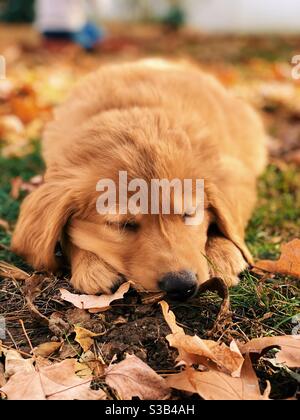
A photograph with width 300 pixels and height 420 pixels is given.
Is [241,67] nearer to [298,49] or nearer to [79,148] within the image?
[298,49]

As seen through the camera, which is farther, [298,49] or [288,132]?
[298,49]

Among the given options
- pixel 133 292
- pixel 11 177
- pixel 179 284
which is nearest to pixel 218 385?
pixel 179 284

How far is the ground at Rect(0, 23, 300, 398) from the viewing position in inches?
94.7

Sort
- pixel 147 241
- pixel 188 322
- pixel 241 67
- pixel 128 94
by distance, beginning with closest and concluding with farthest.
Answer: pixel 188 322, pixel 147 241, pixel 128 94, pixel 241 67

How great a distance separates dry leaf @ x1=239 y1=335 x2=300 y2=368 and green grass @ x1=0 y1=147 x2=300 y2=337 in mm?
155

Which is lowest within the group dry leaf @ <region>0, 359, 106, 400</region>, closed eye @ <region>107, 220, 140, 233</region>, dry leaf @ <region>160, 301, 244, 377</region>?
dry leaf @ <region>0, 359, 106, 400</region>

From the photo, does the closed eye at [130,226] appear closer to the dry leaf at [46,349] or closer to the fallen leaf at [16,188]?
the dry leaf at [46,349]

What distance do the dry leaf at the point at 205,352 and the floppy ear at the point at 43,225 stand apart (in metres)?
0.95

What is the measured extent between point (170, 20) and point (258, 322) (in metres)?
14.4

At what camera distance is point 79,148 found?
3.07 m

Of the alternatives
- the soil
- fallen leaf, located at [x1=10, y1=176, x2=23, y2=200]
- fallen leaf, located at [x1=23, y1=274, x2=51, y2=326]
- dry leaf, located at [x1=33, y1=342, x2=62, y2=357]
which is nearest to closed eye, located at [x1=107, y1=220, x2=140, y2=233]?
the soil

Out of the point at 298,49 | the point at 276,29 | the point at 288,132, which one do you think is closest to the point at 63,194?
the point at 288,132

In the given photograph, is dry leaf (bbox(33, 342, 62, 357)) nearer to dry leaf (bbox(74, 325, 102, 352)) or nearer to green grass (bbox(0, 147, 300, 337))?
dry leaf (bbox(74, 325, 102, 352))

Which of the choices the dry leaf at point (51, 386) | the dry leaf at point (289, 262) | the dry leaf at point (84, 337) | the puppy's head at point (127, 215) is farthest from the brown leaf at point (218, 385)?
the dry leaf at point (289, 262)
